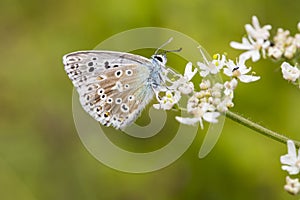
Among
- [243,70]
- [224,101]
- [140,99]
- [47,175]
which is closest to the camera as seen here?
[224,101]

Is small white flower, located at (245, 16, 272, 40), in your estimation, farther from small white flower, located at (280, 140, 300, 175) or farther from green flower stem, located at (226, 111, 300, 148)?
small white flower, located at (280, 140, 300, 175)

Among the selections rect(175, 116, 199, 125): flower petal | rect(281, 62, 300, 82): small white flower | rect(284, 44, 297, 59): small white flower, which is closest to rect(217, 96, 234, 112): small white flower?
rect(175, 116, 199, 125): flower petal

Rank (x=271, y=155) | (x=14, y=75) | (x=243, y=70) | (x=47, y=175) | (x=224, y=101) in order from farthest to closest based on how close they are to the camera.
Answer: (x=14, y=75) < (x=47, y=175) < (x=271, y=155) < (x=243, y=70) < (x=224, y=101)

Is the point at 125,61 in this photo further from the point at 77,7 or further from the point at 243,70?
the point at 77,7

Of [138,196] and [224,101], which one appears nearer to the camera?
[224,101]

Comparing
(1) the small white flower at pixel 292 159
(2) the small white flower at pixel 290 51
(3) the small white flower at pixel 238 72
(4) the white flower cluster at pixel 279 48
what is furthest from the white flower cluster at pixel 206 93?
(1) the small white flower at pixel 292 159

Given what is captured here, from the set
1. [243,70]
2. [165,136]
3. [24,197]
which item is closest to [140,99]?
[243,70]
